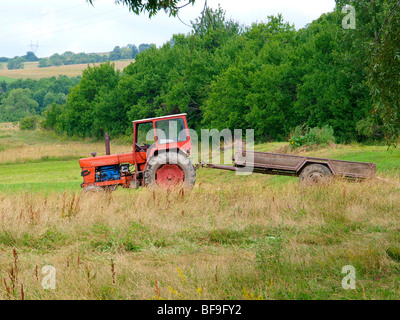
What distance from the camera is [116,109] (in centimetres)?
5984

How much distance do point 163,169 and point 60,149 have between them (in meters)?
30.5

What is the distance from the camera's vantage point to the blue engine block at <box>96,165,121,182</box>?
14030mm

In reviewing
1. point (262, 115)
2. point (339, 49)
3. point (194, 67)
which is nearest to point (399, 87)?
point (339, 49)

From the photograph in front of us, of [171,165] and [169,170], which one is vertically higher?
[171,165]

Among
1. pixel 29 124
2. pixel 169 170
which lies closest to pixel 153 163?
pixel 169 170

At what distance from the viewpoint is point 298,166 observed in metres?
13.6

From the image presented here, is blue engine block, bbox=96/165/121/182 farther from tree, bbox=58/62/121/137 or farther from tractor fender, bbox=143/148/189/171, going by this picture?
tree, bbox=58/62/121/137

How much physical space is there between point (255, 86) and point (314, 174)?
27381mm

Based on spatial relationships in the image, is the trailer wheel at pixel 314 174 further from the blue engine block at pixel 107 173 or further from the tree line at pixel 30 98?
the tree line at pixel 30 98

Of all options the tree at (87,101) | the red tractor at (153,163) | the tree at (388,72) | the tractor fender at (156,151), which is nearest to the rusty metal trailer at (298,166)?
the tractor fender at (156,151)

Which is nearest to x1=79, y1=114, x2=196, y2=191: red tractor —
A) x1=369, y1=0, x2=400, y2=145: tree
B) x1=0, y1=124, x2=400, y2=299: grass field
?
x1=0, y1=124, x2=400, y2=299: grass field

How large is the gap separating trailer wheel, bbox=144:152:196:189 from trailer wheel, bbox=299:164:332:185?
10.6ft

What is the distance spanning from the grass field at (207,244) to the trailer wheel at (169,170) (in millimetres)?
2362

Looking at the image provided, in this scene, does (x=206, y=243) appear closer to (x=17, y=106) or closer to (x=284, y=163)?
(x=284, y=163)
